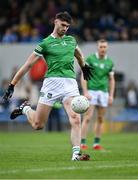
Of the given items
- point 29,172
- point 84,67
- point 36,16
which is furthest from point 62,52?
point 36,16

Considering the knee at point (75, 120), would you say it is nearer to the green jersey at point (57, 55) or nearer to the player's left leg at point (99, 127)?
the green jersey at point (57, 55)

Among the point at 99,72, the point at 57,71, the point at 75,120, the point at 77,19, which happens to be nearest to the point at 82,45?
the point at 77,19

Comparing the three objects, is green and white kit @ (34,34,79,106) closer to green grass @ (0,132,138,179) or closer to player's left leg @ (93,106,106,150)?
green grass @ (0,132,138,179)

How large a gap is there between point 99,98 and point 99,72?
67 centimetres

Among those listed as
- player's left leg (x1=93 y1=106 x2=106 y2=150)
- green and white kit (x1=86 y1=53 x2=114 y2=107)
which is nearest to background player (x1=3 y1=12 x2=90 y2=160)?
player's left leg (x1=93 y1=106 x2=106 y2=150)

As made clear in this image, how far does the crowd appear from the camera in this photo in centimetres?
3297

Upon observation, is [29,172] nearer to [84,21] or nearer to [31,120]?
[31,120]

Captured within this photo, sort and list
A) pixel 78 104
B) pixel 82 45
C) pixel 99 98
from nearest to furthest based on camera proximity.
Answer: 1. pixel 78 104
2. pixel 99 98
3. pixel 82 45

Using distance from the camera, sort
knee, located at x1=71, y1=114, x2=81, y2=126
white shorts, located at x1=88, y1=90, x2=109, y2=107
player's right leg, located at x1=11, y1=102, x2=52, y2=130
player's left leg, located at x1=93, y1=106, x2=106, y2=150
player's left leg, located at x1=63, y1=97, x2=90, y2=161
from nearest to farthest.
Result: 1. player's left leg, located at x1=63, y1=97, x2=90, y2=161
2. knee, located at x1=71, y1=114, x2=81, y2=126
3. player's right leg, located at x1=11, y1=102, x2=52, y2=130
4. player's left leg, located at x1=93, y1=106, x2=106, y2=150
5. white shorts, located at x1=88, y1=90, x2=109, y2=107

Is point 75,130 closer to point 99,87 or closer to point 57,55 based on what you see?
point 57,55

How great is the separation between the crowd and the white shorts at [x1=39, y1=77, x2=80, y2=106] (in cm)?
1677

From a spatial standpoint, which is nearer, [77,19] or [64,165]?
[64,165]

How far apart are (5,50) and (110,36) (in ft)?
16.4

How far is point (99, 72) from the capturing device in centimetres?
2103
